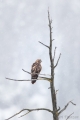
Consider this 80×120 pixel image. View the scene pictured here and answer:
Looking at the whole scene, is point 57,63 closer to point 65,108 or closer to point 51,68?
point 51,68

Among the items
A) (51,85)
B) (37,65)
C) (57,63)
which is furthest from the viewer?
(37,65)

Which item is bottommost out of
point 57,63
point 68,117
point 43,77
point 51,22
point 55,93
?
point 68,117

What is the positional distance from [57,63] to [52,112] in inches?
95.3

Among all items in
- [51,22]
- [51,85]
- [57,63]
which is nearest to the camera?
[51,85]

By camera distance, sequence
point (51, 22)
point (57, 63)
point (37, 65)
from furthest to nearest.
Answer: point (37, 65) < point (51, 22) < point (57, 63)

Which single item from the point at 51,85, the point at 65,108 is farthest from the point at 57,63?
the point at 65,108

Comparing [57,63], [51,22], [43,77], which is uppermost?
[51,22]

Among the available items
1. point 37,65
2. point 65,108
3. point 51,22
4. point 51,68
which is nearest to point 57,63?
point 51,68

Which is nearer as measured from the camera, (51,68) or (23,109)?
(23,109)

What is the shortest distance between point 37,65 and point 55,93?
22.4 ft

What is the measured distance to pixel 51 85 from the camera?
31.0ft

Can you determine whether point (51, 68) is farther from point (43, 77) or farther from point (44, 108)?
point (44, 108)

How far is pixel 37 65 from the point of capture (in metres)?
16.1

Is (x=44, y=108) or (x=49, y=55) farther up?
(x=49, y=55)
